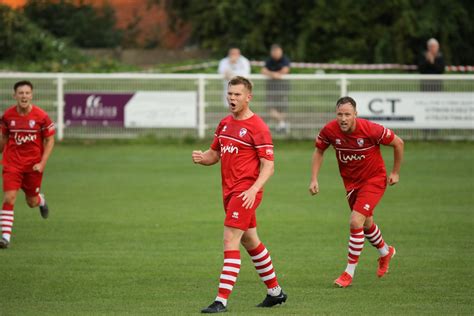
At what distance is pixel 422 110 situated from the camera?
2667 centimetres

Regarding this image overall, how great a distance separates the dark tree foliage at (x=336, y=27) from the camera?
39.7m

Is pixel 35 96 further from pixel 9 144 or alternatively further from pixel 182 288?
pixel 182 288

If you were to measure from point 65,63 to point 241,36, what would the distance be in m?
8.66

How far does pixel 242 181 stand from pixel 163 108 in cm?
1761

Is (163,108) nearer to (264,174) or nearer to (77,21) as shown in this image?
(264,174)

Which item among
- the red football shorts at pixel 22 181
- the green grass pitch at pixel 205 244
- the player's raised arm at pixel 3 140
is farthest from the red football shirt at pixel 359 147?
the player's raised arm at pixel 3 140

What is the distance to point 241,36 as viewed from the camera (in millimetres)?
46750

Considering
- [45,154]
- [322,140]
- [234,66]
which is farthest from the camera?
[234,66]

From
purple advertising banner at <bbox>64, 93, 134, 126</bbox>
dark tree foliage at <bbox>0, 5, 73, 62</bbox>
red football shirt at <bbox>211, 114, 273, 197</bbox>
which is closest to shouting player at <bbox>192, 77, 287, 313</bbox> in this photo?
red football shirt at <bbox>211, 114, 273, 197</bbox>

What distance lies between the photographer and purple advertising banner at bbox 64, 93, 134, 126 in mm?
27250

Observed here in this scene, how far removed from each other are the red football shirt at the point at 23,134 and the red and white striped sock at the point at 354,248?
192 inches

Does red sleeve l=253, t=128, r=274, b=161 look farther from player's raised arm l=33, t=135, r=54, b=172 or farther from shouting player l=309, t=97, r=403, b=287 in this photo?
player's raised arm l=33, t=135, r=54, b=172

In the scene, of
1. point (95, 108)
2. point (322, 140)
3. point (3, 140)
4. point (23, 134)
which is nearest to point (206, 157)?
point (322, 140)

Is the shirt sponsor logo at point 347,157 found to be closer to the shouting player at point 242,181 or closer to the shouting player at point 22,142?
the shouting player at point 242,181
